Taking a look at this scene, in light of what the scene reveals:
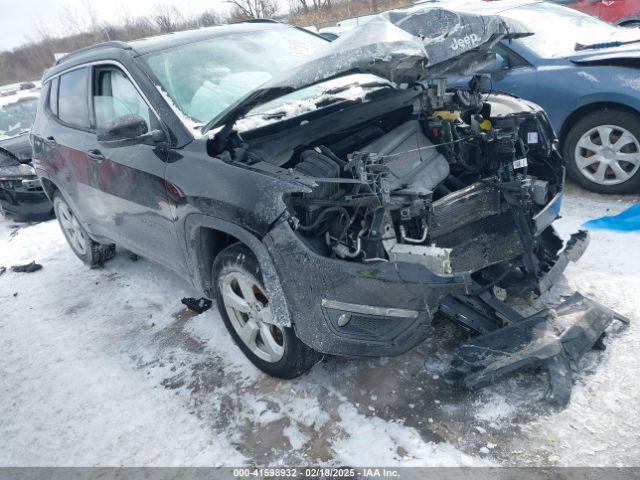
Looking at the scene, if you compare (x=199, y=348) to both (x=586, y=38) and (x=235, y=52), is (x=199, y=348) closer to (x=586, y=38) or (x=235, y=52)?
(x=235, y=52)

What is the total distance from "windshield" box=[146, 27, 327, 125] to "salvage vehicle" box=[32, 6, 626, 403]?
2 cm

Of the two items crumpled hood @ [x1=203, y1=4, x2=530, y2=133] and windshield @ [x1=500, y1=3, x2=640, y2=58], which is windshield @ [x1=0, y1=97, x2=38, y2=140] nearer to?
crumpled hood @ [x1=203, y1=4, x2=530, y2=133]

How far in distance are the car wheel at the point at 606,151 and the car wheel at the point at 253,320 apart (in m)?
3.38

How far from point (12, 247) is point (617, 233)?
6.76 m

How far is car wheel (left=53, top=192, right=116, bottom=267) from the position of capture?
474 centimetres

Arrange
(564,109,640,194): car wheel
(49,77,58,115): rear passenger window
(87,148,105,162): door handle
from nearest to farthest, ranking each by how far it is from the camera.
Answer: (87,148,105,162): door handle → (564,109,640,194): car wheel → (49,77,58,115): rear passenger window

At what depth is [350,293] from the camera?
217 cm

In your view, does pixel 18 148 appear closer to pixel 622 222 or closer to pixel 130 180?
pixel 130 180

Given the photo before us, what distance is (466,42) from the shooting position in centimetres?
266

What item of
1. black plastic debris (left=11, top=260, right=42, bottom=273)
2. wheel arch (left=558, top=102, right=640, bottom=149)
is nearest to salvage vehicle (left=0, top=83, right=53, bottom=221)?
black plastic debris (left=11, top=260, right=42, bottom=273)

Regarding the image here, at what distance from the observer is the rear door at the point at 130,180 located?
2.97 meters

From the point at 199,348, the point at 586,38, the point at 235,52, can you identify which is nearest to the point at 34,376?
the point at 199,348

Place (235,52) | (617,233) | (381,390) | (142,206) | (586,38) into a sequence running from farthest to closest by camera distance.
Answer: (586,38), (617,233), (235,52), (142,206), (381,390)

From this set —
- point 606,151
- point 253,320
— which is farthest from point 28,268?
point 606,151
